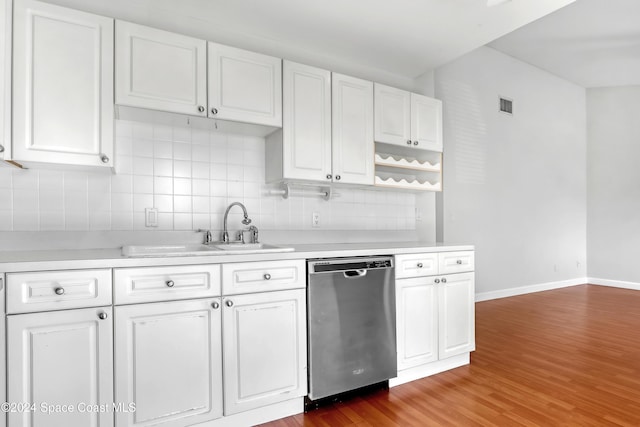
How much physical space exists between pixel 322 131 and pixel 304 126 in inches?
5.8

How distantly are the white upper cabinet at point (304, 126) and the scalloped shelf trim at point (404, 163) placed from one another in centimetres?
51

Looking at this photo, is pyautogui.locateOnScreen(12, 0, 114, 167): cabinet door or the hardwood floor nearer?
pyautogui.locateOnScreen(12, 0, 114, 167): cabinet door

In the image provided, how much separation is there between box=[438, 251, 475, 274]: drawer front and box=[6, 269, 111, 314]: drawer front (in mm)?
2079

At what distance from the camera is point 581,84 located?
19.2 ft

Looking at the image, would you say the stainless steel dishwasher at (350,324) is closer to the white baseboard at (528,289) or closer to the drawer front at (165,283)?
the drawer front at (165,283)

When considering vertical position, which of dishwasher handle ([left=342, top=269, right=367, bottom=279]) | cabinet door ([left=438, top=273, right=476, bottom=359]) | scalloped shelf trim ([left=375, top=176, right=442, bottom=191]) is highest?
scalloped shelf trim ([left=375, top=176, right=442, bottom=191])

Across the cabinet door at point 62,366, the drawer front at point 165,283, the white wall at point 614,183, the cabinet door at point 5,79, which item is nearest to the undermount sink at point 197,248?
the drawer front at point 165,283

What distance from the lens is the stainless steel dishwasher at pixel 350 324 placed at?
205 centimetres

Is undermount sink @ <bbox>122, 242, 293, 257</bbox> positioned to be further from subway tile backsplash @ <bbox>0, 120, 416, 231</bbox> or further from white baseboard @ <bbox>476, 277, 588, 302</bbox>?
white baseboard @ <bbox>476, 277, 588, 302</bbox>

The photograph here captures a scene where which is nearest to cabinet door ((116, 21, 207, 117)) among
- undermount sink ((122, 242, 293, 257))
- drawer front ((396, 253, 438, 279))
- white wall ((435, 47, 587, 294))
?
undermount sink ((122, 242, 293, 257))

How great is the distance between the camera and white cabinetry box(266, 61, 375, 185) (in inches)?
95.4

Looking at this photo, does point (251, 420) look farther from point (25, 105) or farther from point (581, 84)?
point (581, 84)

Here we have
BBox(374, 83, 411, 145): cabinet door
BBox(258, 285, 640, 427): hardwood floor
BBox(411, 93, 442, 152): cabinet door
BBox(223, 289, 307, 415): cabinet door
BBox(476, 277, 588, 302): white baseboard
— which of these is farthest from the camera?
BBox(476, 277, 588, 302): white baseboard

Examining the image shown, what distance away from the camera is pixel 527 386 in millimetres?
2330
